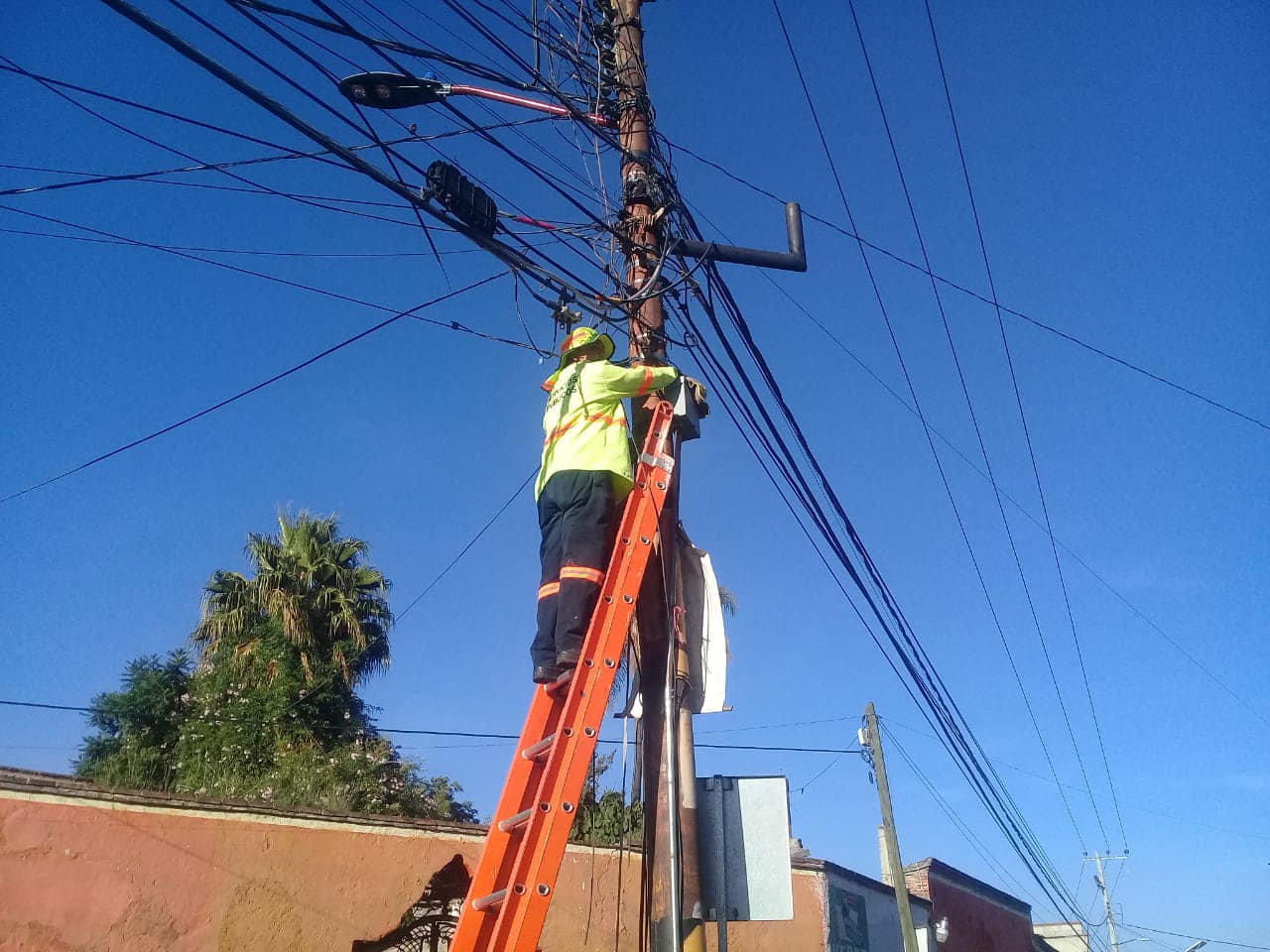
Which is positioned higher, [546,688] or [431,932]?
[546,688]

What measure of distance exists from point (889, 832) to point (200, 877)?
1364 cm

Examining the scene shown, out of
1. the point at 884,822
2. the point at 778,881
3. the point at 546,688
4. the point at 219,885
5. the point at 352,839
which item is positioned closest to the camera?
the point at 546,688

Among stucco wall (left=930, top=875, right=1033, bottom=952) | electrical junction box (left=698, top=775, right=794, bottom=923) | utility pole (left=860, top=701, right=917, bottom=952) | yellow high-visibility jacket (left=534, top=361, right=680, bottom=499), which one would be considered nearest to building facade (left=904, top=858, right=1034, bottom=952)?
stucco wall (left=930, top=875, right=1033, bottom=952)

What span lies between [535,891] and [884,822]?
55.7 feet

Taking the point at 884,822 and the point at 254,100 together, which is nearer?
the point at 254,100

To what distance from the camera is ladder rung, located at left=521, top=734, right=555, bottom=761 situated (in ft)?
14.6

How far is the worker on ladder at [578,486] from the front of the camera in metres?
4.78

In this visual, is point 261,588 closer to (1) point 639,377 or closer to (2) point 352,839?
(2) point 352,839

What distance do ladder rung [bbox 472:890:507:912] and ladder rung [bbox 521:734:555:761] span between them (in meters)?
0.66

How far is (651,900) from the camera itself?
4.96 meters

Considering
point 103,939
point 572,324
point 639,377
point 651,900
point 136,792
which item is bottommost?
point 103,939

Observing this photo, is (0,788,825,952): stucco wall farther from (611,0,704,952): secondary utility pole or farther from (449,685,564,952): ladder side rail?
(449,685,564,952): ladder side rail

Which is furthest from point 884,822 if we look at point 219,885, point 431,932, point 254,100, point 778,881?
point 254,100

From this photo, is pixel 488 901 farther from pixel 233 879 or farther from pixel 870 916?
pixel 870 916
